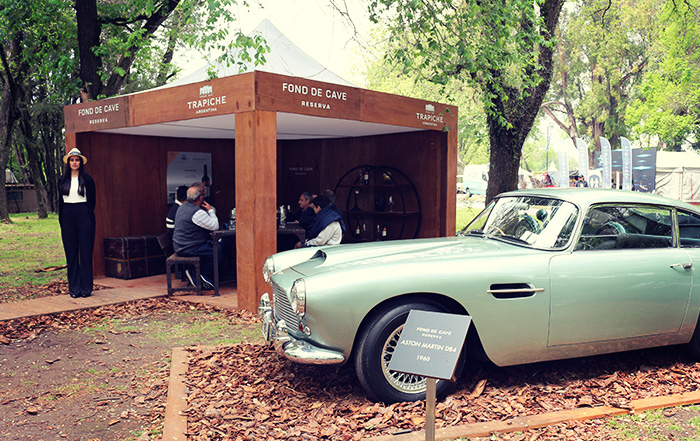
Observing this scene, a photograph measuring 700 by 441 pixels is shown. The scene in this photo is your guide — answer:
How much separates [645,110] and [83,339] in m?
31.2

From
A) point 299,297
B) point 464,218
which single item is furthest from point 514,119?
point 464,218

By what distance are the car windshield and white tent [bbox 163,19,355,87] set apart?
475 cm

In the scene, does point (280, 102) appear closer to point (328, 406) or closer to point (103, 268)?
point (328, 406)

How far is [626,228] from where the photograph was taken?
4.86 metres

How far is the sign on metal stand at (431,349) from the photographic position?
9.79 ft

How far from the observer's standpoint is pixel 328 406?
13.4 ft

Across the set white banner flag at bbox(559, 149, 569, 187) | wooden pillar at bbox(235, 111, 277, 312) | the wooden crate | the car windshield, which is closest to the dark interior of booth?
the wooden crate

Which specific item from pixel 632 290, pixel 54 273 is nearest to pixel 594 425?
pixel 632 290

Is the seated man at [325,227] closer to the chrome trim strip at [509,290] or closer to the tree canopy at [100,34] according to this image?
the tree canopy at [100,34]

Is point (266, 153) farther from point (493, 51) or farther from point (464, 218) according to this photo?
point (464, 218)

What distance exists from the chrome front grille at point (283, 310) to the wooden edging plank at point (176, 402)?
2.95ft

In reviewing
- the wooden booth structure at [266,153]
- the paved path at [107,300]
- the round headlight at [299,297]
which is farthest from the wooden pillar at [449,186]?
the round headlight at [299,297]

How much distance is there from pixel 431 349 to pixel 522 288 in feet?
4.58

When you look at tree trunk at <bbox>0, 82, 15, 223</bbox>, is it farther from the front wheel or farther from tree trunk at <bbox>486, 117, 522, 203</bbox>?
the front wheel
